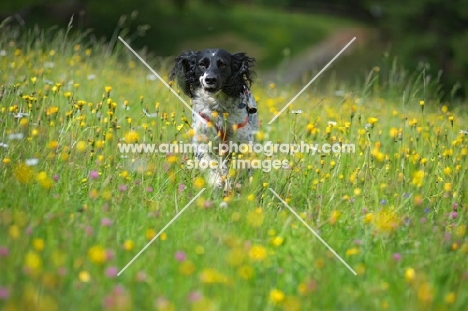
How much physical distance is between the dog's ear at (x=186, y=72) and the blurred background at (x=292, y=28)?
5988 mm

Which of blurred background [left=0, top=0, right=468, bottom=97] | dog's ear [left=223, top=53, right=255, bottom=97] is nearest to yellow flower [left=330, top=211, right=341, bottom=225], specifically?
dog's ear [left=223, top=53, right=255, bottom=97]

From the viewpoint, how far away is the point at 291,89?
947 centimetres

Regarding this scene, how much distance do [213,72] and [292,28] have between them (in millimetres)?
29363

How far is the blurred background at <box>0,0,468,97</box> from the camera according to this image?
65.4ft

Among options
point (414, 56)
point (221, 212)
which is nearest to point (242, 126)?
point (221, 212)

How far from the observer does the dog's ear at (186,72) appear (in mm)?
5773

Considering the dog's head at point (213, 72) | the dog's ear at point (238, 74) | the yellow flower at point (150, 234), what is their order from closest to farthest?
the yellow flower at point (150, 234)
the dog's head at point (213, 72)
the dog's ear at point (238, 74)

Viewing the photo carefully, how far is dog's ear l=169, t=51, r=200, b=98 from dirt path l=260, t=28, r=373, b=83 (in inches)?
679

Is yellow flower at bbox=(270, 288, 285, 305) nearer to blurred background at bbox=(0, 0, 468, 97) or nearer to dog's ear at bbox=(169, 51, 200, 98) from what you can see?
dog's ear at bbox=(169, 51, 200, 98)

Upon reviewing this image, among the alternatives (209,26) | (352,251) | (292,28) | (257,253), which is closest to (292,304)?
(257,253)

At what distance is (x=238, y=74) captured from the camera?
558 centimetres

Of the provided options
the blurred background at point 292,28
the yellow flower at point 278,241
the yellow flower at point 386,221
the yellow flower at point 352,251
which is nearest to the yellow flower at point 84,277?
the yellow flower at point 278,241

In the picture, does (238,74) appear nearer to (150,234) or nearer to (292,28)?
(150,234)

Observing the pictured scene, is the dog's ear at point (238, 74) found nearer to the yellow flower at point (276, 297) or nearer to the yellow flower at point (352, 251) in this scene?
the yellow flower at point (352, 251)
